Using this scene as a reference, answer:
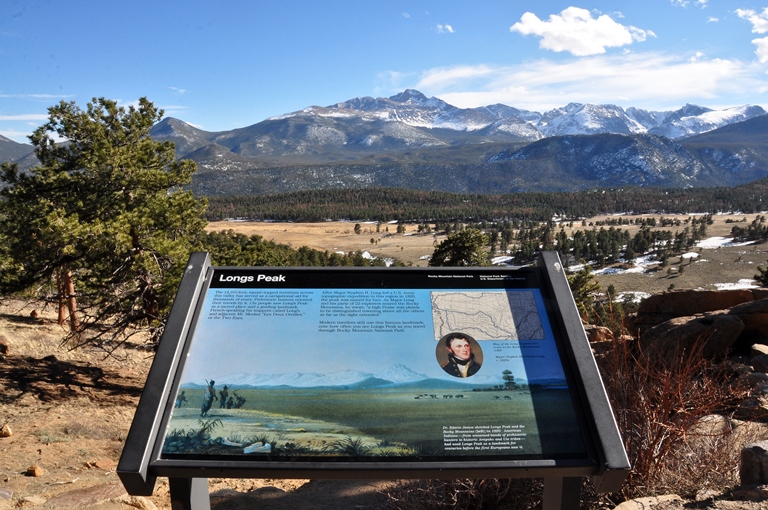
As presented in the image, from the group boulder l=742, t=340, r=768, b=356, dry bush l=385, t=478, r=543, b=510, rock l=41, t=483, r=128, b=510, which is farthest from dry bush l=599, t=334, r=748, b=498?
boulder l=742, t=340, r=768, b=356

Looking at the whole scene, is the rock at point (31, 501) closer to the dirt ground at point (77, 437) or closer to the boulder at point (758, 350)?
the dirt ground at point (77, 437)

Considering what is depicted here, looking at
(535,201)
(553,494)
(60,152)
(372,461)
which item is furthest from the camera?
(535,201)

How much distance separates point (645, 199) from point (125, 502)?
187 m

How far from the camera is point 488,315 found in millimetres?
4062

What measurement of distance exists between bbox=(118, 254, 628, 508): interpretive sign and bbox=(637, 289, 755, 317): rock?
10.8 meters

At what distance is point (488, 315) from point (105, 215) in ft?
37.6

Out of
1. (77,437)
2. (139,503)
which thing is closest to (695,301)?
(139,503)

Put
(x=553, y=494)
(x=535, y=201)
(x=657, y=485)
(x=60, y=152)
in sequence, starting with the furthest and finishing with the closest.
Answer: (x=535, y=201), (x=60, y=152), (x=657, y=485), (x=553, y=494)

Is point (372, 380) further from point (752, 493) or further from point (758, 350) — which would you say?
point (758, 350)

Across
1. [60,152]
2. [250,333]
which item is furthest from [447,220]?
[250,333]

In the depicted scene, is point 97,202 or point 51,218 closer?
point 51,218

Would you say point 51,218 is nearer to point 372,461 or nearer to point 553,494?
point 372,461

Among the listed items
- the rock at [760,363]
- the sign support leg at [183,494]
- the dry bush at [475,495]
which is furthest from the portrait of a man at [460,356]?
the rock at [760,363]

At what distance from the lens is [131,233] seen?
12109mm
